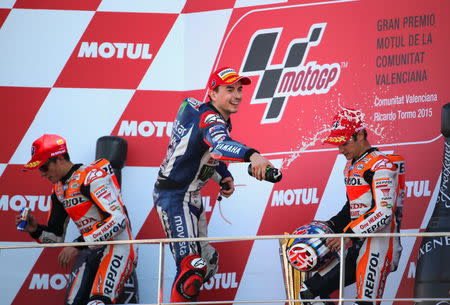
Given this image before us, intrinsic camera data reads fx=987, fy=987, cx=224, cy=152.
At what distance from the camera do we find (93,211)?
12.8 ft

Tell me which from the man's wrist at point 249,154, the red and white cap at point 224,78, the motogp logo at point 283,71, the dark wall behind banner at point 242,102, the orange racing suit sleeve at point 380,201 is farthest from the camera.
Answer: the motogp logo at point 283,71

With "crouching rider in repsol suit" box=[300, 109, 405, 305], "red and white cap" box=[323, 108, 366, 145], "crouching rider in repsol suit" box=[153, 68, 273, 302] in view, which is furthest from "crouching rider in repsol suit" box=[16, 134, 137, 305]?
"red and white cap" box=[323, 108, 366, 145]

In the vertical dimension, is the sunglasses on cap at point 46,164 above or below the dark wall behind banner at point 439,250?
above

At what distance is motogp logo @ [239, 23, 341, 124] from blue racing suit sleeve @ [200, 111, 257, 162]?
37.4 inches

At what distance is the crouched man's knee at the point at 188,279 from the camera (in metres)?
3.63

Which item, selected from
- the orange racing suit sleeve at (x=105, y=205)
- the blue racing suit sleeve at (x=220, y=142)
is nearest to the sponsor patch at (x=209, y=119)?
the blue racing suit sleeve at (x=220, y=142)

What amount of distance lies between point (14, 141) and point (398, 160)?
1861 mm

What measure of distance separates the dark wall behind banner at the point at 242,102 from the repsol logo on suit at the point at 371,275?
18.6 inches

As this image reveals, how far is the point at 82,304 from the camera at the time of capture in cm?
389

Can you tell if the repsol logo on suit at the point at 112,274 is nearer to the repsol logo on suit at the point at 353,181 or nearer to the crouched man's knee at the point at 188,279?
the crouched man's knee at the point at 188,279

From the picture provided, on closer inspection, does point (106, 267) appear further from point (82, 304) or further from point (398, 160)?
point (398, 160)

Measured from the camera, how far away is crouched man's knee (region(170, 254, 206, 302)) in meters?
3.63

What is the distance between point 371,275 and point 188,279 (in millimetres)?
675

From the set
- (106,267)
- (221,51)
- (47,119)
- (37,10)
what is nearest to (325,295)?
(106,267)
